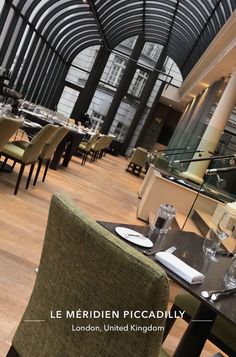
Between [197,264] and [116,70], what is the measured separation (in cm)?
1954

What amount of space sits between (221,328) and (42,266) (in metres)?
1.19

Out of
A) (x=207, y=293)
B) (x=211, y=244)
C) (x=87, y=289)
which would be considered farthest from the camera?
(x=211, y=244)

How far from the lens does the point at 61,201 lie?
52.9 inches

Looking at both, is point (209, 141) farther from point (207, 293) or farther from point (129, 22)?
point (129, 22)

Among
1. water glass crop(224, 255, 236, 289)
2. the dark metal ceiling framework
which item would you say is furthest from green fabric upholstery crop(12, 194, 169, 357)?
the dark metal ceiling framework

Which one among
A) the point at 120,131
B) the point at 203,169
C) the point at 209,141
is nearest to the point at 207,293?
the point at 209,141

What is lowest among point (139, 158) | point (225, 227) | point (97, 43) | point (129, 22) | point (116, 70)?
point (139, 158)

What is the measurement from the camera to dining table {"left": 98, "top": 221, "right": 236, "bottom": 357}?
1.74 meters

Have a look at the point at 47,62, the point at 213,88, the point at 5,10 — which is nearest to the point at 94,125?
the point at 47,62

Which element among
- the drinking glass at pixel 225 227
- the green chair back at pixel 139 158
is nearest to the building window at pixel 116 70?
the green chair back at pixel 139 158

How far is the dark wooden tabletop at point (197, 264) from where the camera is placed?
172 cm

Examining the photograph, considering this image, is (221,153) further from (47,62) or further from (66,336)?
(47,62)

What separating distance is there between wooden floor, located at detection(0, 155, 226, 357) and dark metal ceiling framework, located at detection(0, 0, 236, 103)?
436cm

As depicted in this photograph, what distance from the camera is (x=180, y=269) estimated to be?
1.89 meters
